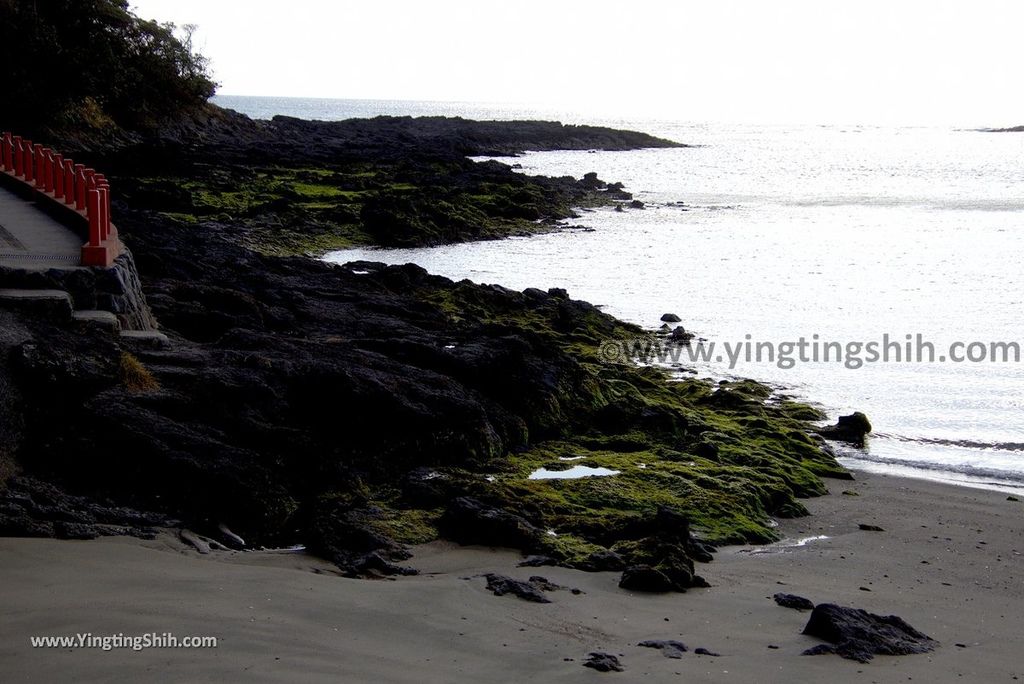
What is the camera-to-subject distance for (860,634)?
7.17 m

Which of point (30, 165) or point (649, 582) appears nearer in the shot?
point (649, 582)

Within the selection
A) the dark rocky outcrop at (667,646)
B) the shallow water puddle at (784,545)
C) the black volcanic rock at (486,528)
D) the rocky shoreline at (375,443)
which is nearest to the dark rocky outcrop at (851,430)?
the rocky shoreline at (375,443)

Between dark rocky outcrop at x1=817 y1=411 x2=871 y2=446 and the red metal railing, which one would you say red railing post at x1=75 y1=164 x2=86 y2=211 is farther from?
dark rocky outcrop at x1=817 y1=411 x2=871 y2=446

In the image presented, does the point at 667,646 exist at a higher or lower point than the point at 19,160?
lower

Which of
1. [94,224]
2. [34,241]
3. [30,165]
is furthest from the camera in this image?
[30,165]

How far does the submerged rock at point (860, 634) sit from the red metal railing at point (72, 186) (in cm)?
873

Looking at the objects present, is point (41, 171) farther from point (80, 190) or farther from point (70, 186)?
point (80, 190)

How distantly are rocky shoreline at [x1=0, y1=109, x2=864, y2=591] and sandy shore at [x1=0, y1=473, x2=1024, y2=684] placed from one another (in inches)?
17.6

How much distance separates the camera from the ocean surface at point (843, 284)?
15906mm

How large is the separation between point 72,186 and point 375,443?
27.0 feet

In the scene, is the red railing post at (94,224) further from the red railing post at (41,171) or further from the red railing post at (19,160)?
the red railing post at (19,160)

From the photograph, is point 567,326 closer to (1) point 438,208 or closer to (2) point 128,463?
(2) point 128,463

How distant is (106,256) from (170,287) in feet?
11.5

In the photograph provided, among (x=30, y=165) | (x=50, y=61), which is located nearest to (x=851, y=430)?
(x=30, y=165)
